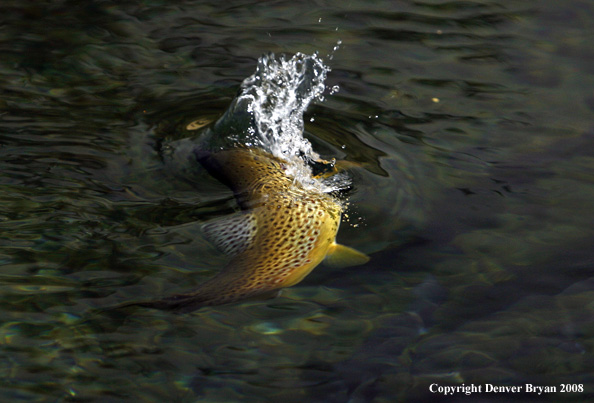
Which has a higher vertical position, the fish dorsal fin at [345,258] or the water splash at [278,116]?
the water splash at [278,116]

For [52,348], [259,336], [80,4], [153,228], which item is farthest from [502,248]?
[80,4]

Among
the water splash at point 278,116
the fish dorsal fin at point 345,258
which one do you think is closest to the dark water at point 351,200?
the fish dorsal fin at point 345,258

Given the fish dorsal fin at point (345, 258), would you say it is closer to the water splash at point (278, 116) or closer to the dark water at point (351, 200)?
the dark water at point (351, 200)

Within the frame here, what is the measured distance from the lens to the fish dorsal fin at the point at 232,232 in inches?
139

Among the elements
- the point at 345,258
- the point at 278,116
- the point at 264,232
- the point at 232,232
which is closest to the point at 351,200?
the point at 345,258

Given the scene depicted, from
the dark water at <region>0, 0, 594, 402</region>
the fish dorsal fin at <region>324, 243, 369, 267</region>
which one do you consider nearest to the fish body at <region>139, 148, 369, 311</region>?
the fish dorsal fin at <region>324, 243, 369, 267</region>

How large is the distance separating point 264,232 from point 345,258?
46cm

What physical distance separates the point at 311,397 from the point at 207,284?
2.44 feet

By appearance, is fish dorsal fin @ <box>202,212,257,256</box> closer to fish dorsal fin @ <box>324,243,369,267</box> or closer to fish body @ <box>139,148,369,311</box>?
fish body @ <box>139,148,369,311</box>

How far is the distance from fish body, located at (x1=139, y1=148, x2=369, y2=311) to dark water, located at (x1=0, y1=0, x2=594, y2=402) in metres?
0.11

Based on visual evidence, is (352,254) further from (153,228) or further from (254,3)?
(254,3)

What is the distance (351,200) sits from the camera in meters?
4.09

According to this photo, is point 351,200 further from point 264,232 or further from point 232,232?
point 232,232

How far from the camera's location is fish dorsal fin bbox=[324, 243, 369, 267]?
3566mm
